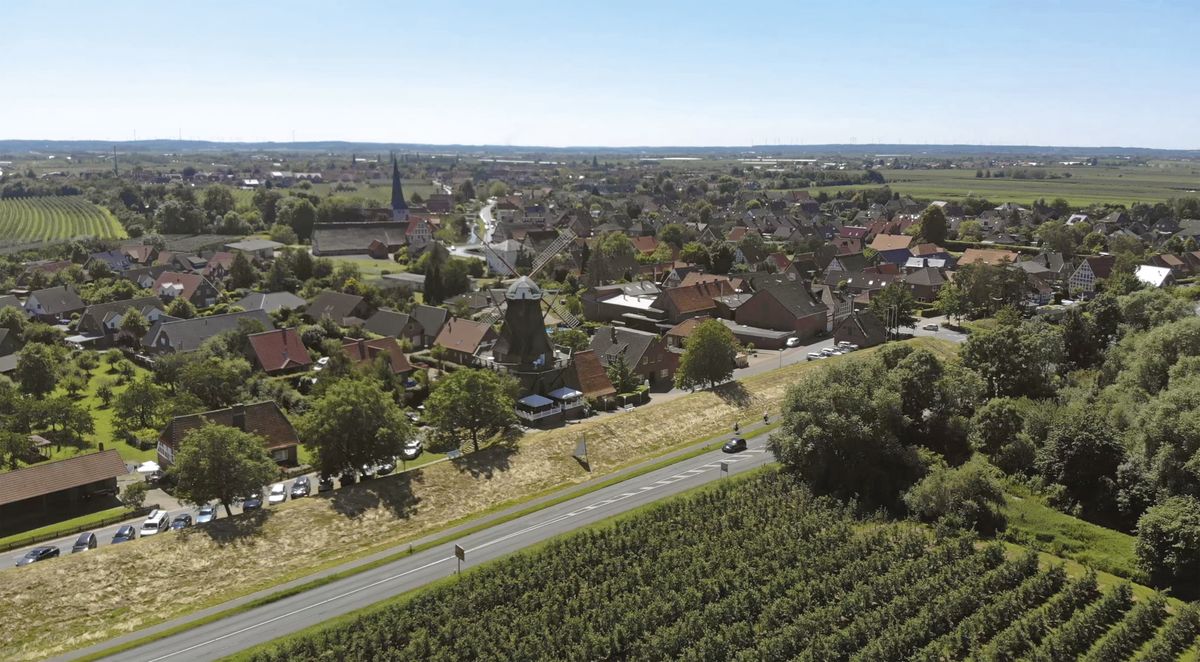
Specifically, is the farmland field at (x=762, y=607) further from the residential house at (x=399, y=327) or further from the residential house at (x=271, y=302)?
the residential house at (x=271, y=302)

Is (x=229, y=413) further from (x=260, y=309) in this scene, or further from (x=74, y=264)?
(x=74, y=264)

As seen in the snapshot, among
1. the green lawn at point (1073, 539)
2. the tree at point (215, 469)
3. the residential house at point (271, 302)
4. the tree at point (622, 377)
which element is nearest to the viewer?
the green lawn at point (1073, 539)

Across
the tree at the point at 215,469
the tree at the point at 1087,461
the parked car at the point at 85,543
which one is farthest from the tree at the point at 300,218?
the tree at the point at 1087,461

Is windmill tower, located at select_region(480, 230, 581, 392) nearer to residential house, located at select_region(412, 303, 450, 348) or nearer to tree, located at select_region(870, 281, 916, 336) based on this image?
residential house, located at select_region(412, 303, 450, 348)

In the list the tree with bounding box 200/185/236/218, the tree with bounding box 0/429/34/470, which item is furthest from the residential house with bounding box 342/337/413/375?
the tree with bounding box 200/185/236/218

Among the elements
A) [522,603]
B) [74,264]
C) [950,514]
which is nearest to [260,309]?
[74,264]

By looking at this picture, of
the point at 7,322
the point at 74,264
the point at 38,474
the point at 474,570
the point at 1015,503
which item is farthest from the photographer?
the point at 74,264
